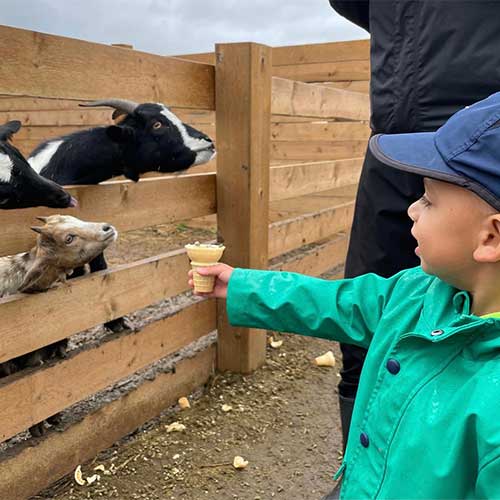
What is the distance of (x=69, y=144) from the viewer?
276cm

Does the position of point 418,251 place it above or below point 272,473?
above

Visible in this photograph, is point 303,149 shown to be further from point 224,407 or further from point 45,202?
point 45,202

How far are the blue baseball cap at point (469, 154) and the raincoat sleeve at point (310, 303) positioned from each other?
510 millimetres

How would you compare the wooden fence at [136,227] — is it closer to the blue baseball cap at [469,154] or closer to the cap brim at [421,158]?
the cap brim at [421,158]

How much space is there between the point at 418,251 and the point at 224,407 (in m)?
2.16

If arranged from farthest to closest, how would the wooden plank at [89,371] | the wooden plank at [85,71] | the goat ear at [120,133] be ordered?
the goat ear at [120,133], the wooden plank at [89,371], the wooden plank at [85,71]

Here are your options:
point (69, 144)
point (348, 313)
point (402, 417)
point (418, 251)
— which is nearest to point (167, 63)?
point (69, 144)

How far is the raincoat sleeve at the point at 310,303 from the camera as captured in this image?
5.51 ft

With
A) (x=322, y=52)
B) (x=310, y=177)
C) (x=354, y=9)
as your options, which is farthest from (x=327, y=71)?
(x=354, y=9)

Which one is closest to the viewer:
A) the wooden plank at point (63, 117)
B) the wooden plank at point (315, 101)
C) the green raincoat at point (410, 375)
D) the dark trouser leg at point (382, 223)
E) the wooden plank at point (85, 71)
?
the green raincoat at point (410, 375)

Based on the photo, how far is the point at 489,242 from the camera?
119 centimetres

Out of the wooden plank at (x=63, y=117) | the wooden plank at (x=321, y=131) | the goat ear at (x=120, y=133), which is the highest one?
the goat ear at (x=120, y=133)

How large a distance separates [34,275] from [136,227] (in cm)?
62

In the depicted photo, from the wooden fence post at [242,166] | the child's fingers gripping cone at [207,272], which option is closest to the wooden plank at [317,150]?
the wooden fence post at [242,166]
